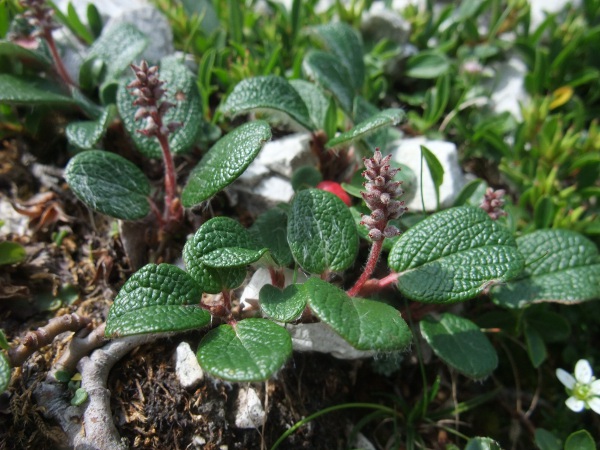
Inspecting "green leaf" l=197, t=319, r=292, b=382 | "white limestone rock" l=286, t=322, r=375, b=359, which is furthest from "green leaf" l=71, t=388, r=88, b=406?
"white limestone rock" l=286, t=322, r=375, b=359

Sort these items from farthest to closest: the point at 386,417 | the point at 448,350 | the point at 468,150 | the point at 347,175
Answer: the point at 468,150
the point at 347,175
the point at 386,417
the point at 448,350

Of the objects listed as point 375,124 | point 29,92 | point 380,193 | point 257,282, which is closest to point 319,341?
point 257,282

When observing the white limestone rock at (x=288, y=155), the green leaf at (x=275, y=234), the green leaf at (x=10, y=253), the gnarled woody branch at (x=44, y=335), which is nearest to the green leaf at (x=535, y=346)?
the green leaf at (x=275, y=234)

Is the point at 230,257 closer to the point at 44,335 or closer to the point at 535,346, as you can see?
the point at 44,335

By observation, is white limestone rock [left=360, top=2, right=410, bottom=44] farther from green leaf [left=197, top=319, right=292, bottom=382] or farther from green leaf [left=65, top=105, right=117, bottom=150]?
green leaf [left=197, top=319, right=292, bottom=382]

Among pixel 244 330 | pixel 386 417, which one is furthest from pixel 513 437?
pixel 244 330

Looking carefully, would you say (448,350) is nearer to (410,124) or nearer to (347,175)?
(347,175)
